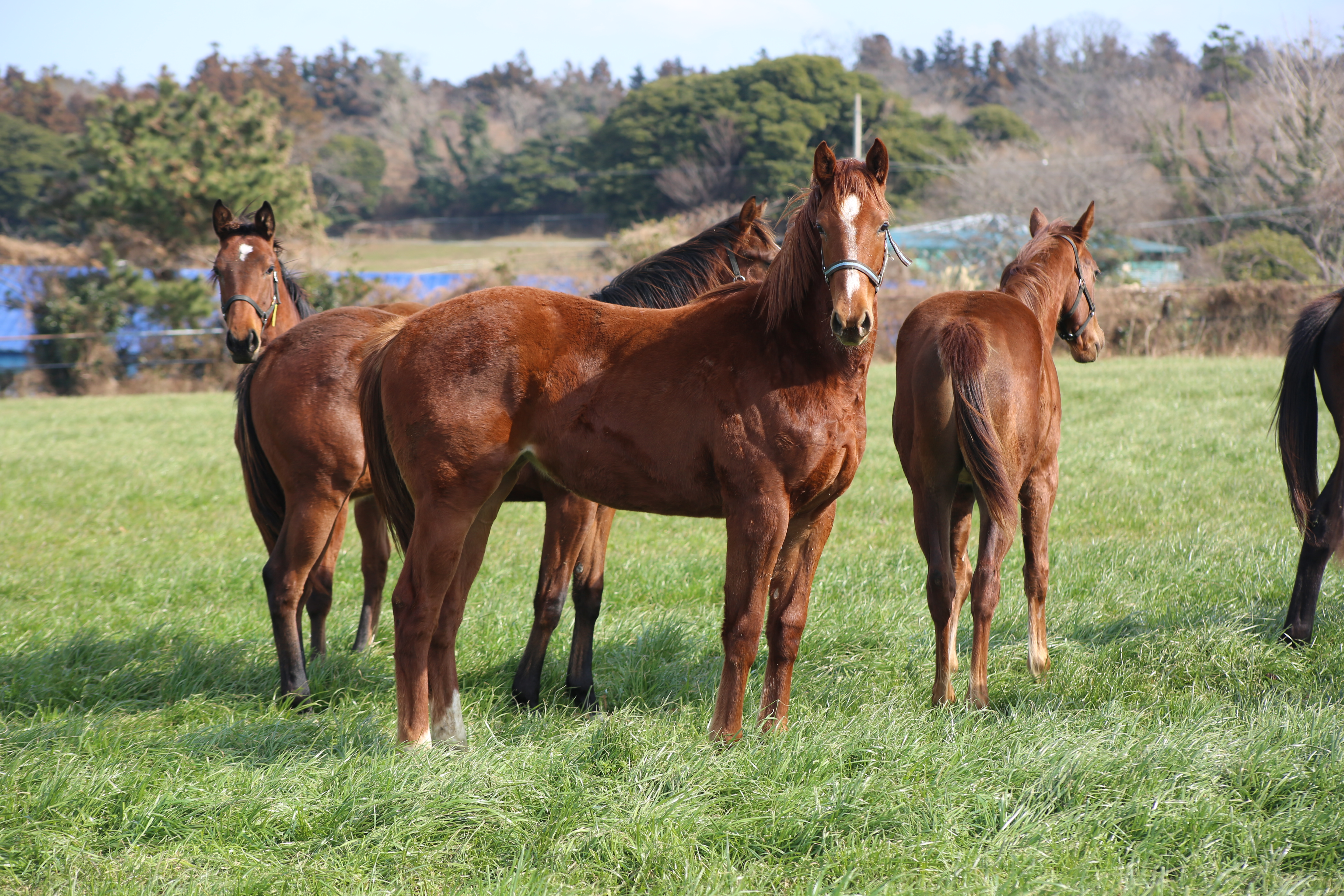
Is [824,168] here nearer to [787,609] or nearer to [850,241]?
[850,241]

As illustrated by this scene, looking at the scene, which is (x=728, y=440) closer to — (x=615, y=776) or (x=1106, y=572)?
(x=615, y=776)

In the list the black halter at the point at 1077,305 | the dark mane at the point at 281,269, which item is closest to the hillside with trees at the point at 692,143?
the dark mane at the point at 281,269

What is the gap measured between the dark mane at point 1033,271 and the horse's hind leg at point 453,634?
2.69 metres

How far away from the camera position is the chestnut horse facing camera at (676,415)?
309cm

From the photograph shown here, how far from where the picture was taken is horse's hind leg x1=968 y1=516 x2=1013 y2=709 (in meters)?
3.75

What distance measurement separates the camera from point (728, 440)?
3.09 meters

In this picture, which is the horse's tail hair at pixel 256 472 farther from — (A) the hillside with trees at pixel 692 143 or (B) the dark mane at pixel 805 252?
(A) the hillside with trees at pixel 692 143

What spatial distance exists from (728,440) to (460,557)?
1.10 metres

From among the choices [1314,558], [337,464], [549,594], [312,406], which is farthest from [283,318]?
[1314,558]

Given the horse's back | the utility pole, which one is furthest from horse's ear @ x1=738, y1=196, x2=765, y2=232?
the utility pole

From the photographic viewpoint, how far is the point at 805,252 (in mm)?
3166

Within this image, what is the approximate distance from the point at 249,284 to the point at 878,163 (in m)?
3.73

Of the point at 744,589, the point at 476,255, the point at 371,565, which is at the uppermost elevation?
the point at 476,255

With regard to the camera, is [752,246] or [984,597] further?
[752,246]
